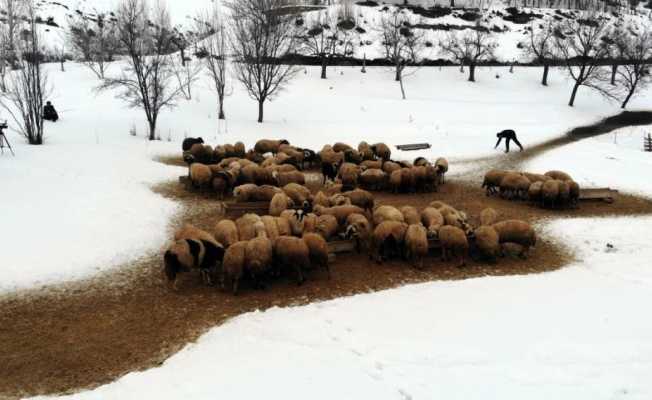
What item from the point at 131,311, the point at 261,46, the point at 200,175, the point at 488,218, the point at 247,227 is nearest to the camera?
the point at 131,311

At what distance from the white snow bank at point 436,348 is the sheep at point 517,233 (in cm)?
150

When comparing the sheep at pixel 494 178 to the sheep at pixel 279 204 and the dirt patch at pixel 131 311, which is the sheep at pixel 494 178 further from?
the sheep at pixel 279 204

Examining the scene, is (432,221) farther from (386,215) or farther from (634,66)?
(634,66)

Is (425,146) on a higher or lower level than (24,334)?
higher

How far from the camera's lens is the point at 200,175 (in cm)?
1551

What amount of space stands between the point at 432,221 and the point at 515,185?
19.8 ft

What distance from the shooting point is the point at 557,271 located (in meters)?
10.7

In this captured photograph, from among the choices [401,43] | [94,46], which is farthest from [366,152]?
[94,46]

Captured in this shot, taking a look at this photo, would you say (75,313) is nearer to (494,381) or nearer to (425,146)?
(494,381)

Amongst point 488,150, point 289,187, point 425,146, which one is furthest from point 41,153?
point 488,150

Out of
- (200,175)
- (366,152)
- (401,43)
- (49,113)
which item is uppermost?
(401,43)

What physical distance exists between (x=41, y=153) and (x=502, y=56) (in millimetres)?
53893

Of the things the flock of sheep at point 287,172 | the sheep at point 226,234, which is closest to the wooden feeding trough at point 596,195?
the flock of sheep at point 287,172

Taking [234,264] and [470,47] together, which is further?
[470,47]
